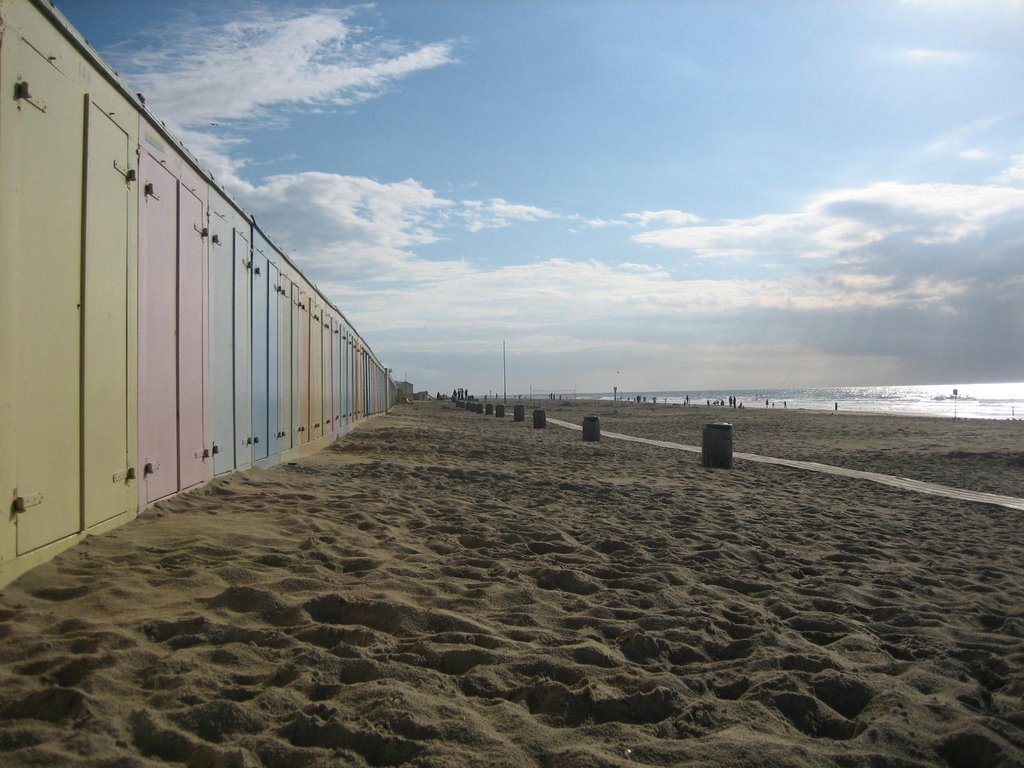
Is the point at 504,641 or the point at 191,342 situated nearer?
the point at 504,641

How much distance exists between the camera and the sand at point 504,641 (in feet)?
8.89

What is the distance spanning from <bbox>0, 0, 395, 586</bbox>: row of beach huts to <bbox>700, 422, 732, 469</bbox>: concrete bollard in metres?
8.11

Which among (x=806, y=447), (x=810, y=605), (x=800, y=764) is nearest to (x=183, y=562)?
(x=800, y=764)

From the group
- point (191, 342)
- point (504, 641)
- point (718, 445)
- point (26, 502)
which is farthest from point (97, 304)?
point (718, 445)

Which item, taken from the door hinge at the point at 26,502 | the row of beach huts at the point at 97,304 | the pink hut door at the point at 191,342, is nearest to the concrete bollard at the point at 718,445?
the row of beach huts at the point at 97,304

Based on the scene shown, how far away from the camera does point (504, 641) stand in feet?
12.3

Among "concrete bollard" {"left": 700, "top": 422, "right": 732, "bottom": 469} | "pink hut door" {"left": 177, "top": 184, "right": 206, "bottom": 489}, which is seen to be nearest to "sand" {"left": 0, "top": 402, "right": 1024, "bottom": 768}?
"pink hut door" {"left": 177, "top": 184, "right": 206, "bottom": 489}

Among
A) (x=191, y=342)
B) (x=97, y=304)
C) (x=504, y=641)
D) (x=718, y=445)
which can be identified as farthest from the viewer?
(x=718, y=445)

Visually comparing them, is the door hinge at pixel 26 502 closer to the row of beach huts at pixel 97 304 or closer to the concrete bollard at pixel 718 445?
the row of beach huts at pixel 97 304

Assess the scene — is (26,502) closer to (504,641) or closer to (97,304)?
(97,304)

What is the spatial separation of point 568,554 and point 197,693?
3.34m

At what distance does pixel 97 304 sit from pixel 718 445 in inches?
417

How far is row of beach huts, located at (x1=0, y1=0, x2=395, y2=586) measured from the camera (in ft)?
12.4

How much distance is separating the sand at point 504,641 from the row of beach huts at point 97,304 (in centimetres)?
39
